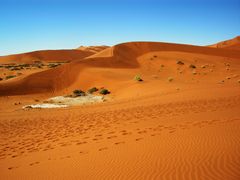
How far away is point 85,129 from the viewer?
10.4 m

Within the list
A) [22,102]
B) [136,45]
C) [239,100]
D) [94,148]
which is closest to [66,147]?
[94,148]

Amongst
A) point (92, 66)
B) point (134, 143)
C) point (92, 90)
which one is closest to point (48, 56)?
point (92, 66)

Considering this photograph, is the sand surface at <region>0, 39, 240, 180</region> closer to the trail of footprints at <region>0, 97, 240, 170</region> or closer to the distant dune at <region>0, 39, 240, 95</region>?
the trail of footprints at <region>0, 97, 240, 170</region>

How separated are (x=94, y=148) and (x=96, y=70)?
968 inches

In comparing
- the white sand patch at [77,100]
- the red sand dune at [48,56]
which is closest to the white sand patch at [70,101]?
the white sand patch at [77,100]

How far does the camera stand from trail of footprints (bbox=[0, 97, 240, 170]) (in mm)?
8383

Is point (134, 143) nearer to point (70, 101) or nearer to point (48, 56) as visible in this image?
point (70, 101)

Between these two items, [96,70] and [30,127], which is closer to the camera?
[30,127]

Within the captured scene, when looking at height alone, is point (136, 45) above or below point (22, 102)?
above

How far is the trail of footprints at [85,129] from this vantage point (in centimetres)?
838

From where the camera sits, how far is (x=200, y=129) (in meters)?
8.12

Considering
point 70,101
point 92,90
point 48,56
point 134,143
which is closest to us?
point 134,143

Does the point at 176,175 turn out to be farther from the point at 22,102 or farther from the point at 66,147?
→ the point at 22,102

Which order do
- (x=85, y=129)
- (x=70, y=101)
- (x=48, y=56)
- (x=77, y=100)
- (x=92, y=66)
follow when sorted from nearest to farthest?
(x=85, y=129), (x=70, y=101), (x=77, y=100), (x=92, y=66), (x=48, y=56)
